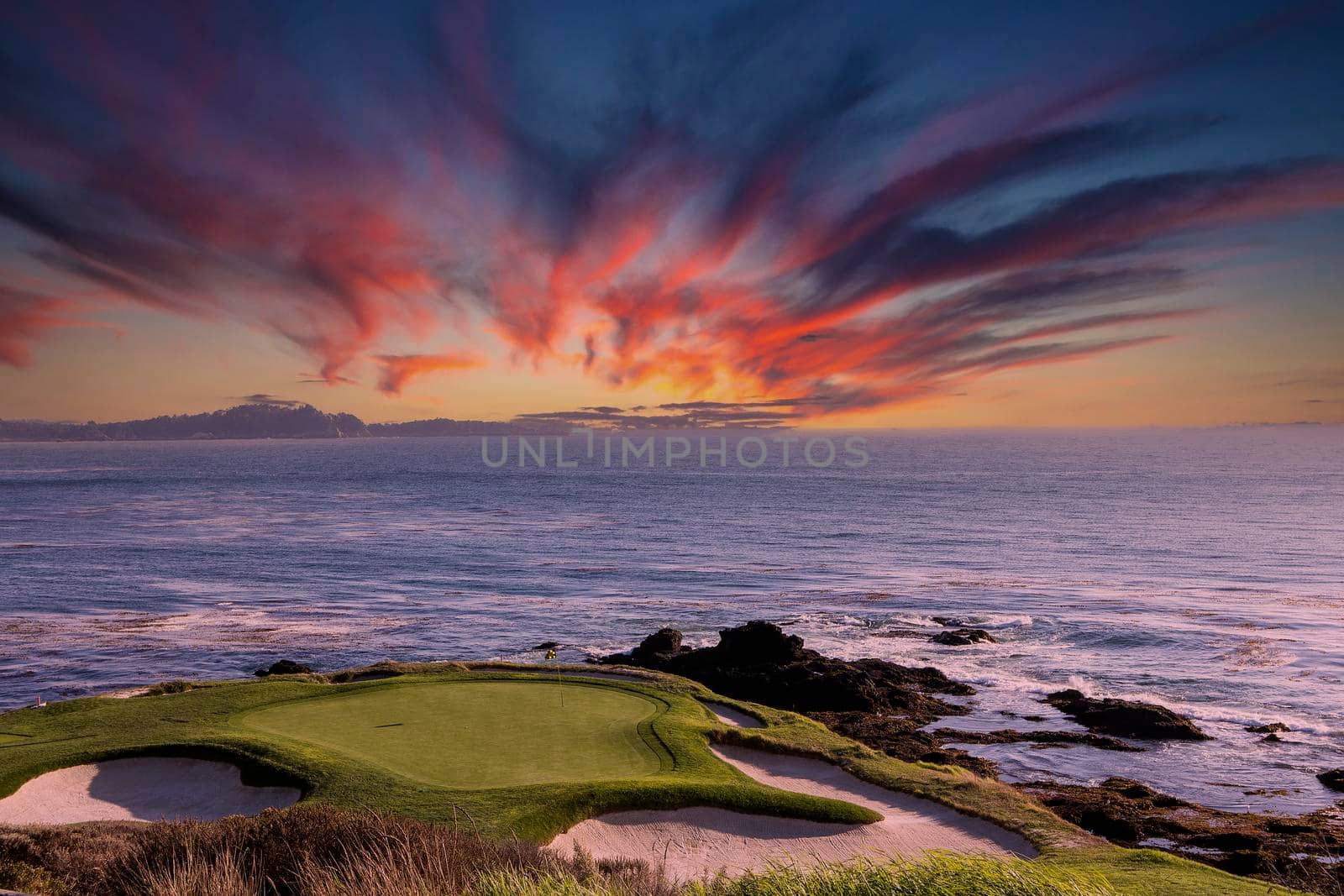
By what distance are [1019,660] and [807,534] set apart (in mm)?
39897

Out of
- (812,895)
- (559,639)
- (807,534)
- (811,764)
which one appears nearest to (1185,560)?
(807,534)

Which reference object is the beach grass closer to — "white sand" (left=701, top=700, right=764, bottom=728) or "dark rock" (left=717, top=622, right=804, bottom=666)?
"white sand" (left=701, top=700, right=764, bottom=728)

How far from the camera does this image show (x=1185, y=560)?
53.3 m

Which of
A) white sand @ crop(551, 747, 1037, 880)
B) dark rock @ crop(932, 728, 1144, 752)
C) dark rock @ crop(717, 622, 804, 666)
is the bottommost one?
dark rock @ crop(932, 728, 1144, 752)

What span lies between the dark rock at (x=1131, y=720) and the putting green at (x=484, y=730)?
43.5 feet

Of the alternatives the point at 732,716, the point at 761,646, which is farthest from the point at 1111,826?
the point at 761,646

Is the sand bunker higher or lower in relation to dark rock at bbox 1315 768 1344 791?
higher

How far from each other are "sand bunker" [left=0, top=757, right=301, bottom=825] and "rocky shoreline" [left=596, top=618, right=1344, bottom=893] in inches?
557

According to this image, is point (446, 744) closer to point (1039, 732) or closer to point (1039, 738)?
point (1039, 738)

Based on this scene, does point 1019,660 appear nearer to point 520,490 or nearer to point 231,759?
point 231,759

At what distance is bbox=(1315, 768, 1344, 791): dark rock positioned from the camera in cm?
1788

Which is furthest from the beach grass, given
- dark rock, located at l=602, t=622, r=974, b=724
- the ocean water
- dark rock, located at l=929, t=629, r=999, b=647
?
dark rock, located at l=929, t=629, r=999, b=647

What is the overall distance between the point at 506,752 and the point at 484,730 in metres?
1.35

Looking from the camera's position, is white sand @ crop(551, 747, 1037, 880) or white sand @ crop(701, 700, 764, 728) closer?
white sand @ crop(551, 747, 1037, 880)
